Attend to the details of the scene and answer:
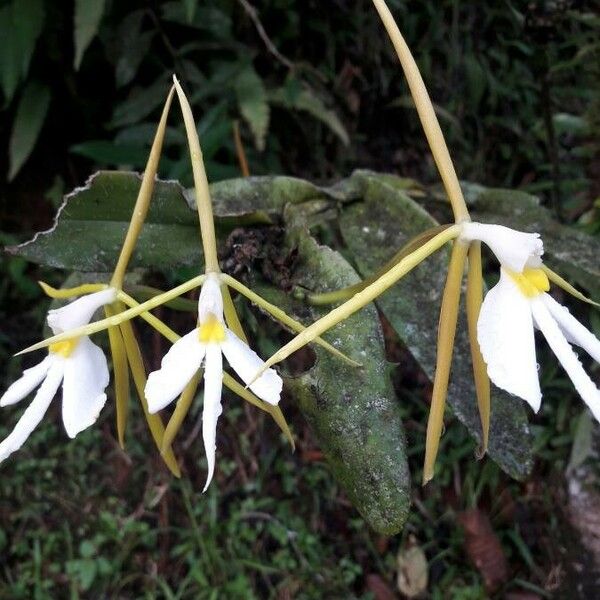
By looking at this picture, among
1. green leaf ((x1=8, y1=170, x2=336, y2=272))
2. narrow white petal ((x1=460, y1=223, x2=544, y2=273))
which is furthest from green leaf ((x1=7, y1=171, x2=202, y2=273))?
narrow white petal ((x1=460, y1=223, x2=544, y2=273))

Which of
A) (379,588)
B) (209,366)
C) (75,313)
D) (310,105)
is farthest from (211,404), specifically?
(310,105)

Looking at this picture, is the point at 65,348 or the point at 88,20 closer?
the point at 65,348

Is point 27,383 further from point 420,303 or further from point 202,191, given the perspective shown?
point 420,303

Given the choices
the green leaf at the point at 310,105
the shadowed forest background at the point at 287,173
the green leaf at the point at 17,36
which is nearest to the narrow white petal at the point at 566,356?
the shadowed forest background at the point at 287,173

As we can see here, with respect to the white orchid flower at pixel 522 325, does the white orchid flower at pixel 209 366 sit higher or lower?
lower

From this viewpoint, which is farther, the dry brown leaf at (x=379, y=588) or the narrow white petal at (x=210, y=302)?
the dry brown leaf at (x=379, y=588)

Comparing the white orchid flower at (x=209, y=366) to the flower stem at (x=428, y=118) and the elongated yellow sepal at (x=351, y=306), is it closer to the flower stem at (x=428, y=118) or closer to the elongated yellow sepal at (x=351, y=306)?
the elongated yellow sepal at (x=351, y=306)
